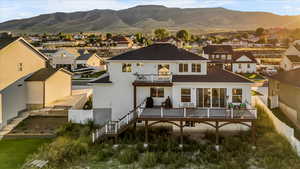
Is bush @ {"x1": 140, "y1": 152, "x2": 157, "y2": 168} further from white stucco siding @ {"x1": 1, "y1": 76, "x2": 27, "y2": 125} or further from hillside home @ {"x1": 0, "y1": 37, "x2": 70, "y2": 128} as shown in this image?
white stucco siding @ {"x1": 1, "y1": 76, "x2": 27, "y2": 125}

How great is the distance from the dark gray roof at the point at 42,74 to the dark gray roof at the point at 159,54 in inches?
330

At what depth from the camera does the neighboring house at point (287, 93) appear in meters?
20.8

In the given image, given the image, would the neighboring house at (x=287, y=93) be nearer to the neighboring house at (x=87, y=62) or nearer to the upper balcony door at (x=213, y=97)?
the upper balcony door at (x=213, y=97)

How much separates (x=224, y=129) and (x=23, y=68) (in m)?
18.6

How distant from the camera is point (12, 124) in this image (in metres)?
21.2

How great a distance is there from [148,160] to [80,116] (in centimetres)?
817

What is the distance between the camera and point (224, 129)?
19625 mm

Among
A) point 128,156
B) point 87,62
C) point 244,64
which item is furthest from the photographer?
point 87,62

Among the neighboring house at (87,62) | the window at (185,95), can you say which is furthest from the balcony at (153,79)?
the neighboring house at (87,62)

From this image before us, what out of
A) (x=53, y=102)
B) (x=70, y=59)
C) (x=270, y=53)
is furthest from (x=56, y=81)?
(x=270, y=53)

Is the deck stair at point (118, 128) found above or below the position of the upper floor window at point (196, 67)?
below

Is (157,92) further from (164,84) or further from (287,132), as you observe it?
(287,132)

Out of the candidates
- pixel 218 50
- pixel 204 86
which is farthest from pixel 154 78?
pixel 218 50

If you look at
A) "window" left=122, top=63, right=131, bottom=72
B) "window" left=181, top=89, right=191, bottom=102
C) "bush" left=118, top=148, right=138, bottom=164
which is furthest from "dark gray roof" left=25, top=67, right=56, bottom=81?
"window" left=181, top=89, right=191, bottom=102
